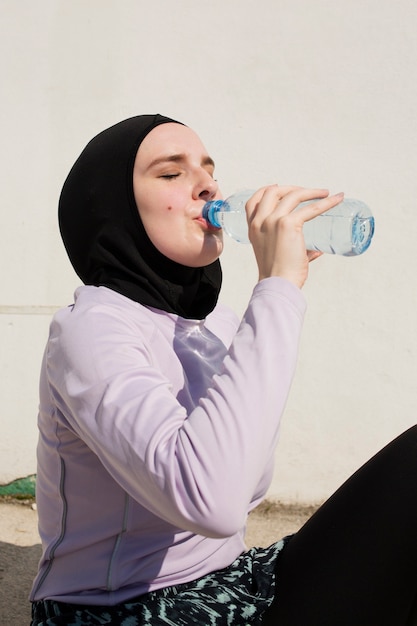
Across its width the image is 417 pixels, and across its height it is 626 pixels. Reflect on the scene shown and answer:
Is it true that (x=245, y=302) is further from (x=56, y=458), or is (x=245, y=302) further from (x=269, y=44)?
(x=56, y=458)

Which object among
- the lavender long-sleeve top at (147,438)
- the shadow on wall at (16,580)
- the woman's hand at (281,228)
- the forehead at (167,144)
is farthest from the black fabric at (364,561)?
the shadow on wall at (16,580)

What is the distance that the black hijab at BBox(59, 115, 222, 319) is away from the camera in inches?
68.1

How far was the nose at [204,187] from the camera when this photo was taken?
174 centimetres

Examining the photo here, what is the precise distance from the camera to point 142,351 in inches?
58.0

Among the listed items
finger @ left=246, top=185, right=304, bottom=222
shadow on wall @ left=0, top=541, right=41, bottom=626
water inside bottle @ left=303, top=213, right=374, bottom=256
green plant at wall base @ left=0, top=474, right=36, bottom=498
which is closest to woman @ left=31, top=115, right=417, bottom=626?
finger @ left=246, top=185, right=304, bottom=222

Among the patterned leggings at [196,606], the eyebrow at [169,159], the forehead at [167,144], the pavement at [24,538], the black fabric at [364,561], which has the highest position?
the forehead at [167,144]

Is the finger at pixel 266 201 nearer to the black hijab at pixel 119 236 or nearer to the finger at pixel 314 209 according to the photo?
the finger at pixel 314 209

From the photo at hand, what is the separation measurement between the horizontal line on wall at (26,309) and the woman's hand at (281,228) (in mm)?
1855

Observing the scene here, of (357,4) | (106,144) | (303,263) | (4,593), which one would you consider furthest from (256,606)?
(357,4)

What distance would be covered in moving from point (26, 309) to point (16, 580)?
1.05 metres

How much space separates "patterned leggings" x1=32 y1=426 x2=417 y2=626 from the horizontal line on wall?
1.73 meters

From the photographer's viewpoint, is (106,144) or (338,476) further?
(338,476)

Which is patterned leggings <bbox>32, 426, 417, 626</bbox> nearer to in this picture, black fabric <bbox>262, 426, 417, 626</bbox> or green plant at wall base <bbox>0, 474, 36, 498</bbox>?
black fabric <bbox>262, 426, 417, 626</bbox>

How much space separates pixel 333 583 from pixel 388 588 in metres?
0.10
